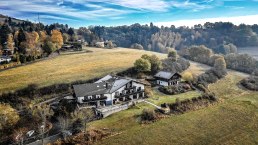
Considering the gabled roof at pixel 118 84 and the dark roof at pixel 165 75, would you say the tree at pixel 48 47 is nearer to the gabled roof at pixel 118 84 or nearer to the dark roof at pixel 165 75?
the gabled roof at pixel 118 84

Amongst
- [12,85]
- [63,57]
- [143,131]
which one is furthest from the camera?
[63,57]

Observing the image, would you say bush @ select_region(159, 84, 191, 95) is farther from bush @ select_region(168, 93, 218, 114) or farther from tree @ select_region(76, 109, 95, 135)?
tree @ select_region(76, 109, 95, 135)

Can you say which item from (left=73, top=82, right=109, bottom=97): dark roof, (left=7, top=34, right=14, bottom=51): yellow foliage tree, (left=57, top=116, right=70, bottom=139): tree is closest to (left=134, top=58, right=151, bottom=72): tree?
(left=73, top=82, right=109, bottom=97): dark roof

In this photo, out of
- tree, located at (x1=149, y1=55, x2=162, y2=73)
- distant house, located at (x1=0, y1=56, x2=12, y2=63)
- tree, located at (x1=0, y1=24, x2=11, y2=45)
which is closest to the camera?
distant house, located at (x1=0, y1=56, x2=12, y2=63)

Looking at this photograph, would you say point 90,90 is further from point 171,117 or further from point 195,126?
point 195,126

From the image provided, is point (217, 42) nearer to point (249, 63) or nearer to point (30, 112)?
point (249, 63)

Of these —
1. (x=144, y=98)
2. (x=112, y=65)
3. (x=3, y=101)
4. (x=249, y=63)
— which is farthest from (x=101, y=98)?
(x=249, y=63)

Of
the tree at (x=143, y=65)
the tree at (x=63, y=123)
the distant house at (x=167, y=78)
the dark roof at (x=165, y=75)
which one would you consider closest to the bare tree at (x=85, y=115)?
the tree at (x=63, y=123)
